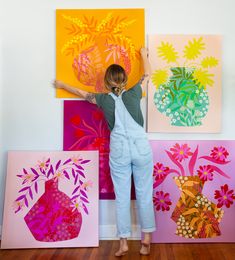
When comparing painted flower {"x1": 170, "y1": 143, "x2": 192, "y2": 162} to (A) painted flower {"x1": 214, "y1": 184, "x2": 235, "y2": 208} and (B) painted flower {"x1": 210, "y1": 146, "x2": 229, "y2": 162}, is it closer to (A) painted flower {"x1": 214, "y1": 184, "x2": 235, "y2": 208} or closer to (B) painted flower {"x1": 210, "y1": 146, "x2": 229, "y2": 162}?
(B) painted flower {"x1": 210, "y1": 146, "x2": 229, "y2": 162}

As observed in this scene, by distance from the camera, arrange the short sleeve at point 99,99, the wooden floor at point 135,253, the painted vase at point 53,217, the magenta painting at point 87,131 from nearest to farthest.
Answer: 1. the wooden floor at point 135,253
2. the short sleeve at point 99,99
3. the painted vase at point 53,217
4. the magenta painting at point 87,131

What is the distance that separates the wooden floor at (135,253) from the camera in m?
2.20

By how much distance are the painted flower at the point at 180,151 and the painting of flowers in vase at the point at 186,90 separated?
5.2 inches

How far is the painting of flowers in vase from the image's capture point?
2.50 metres

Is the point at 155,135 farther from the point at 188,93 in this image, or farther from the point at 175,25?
the point at 175,25

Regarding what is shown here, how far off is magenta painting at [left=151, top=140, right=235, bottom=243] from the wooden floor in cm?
12

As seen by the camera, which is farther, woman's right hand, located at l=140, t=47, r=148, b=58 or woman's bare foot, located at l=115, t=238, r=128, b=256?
woman's right hand, located at l=140, t=47, r=148, b=58

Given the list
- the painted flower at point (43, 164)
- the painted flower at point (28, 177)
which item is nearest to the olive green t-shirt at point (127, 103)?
the painted flower at point (43, 164)

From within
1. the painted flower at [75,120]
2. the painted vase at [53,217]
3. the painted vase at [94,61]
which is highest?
the painted vase at [94,61]

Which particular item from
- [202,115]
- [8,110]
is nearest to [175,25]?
[202,115]

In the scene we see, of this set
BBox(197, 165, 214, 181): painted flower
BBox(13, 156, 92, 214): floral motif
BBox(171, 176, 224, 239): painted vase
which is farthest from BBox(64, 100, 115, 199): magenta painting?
BBox(197, 165, 214, 181): painted flower

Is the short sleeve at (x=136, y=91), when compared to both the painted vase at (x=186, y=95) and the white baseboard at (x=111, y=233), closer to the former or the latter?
the painted vase at (x=186, y=95)

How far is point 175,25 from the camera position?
2506 mm

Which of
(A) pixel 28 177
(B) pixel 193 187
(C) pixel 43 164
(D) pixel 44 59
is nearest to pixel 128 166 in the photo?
(B) pixel 193 187
